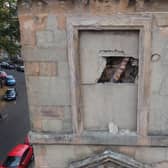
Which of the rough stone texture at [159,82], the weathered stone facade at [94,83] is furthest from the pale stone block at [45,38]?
the rough stone texture at [159,82]

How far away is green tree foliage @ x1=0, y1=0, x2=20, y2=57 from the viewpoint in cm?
2144

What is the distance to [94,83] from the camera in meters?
6.45

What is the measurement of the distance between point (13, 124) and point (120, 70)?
20228 millimetres

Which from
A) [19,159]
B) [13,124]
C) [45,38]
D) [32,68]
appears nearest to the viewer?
[45,38]

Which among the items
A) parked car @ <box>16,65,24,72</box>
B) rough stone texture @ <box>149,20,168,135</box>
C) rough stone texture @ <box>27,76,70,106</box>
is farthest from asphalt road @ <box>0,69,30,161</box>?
rough stone texture @ <box>149,20,168,135</box>

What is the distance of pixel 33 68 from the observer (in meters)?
6.41

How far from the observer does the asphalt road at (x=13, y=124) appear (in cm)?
2164

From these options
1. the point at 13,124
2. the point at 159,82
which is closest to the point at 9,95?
the point at 13,124

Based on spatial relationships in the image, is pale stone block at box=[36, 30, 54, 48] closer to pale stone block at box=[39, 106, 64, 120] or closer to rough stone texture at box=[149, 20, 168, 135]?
pale stone block at box=[39, 106, 64, 120]

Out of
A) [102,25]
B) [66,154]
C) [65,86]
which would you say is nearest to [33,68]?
[65,86]

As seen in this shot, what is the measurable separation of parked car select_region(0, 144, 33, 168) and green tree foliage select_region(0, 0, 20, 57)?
26.2 ft

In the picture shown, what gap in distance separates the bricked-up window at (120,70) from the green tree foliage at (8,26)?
16.3 m

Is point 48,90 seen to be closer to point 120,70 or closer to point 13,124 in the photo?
point 120,70

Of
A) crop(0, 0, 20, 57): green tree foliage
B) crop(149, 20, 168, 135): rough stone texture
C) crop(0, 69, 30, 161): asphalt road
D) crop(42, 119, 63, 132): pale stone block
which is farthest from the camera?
crop(0, 69, 30, 161): asphalt road
